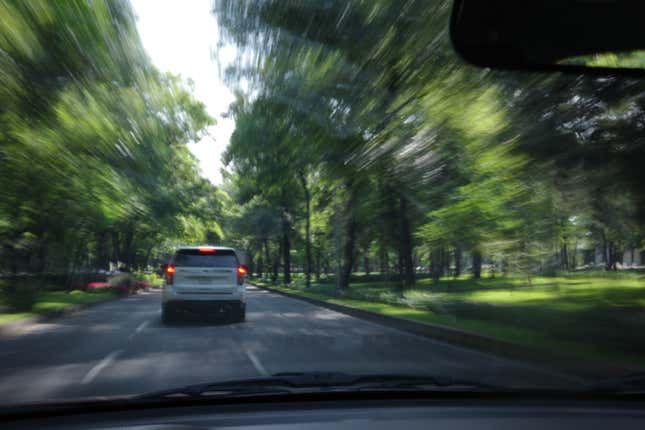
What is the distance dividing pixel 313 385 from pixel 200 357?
4.58m

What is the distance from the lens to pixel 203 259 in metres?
12.8

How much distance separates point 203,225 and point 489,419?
3377 cm

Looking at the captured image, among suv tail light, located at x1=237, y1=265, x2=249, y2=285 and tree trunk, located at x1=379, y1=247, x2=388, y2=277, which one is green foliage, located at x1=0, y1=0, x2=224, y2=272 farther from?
tree trunk, located at x1=379, y1=247, x2=388, y2=277

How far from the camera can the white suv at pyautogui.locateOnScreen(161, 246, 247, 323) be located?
41.0 ft

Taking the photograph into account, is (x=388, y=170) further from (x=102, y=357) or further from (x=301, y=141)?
(x=102, y=357)

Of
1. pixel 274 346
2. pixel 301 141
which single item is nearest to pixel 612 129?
pixel 301 141

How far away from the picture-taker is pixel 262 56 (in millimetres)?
9625

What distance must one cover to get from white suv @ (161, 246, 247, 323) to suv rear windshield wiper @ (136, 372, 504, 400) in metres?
9.04

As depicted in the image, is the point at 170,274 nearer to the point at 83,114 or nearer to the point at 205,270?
the point at 205,270

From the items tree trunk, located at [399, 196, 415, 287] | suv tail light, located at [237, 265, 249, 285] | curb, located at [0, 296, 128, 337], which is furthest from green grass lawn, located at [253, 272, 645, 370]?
curb, located at [0, 296, 128, 337]

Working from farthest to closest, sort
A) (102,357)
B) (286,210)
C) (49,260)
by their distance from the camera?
(286,210)
(49,260)
(102,357)

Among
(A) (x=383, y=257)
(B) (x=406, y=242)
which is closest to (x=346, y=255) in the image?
(B) (x=406, y=242)

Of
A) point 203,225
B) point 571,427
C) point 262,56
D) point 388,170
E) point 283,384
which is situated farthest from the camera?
point 203,225

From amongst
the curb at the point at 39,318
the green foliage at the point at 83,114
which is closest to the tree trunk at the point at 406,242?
the green foliage at the point at 83,114
